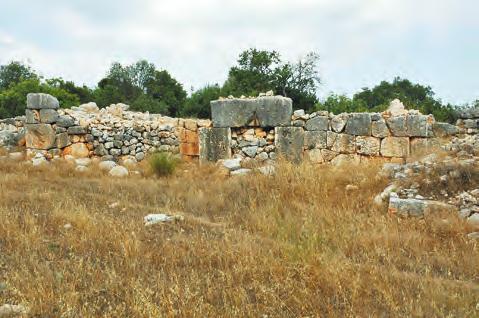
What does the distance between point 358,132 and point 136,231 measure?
5992mm

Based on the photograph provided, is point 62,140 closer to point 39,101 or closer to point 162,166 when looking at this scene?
point 39,101

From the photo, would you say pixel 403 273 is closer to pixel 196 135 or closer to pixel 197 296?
pixel 197 296

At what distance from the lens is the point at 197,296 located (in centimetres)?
316

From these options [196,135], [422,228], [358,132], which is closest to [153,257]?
[422,228]

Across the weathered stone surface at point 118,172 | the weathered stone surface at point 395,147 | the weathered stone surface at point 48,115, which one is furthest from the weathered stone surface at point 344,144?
the weathered stone surface at point 48,115

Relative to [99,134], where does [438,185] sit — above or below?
below

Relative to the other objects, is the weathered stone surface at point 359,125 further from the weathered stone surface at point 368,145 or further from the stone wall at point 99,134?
the stone wall at point 99,134

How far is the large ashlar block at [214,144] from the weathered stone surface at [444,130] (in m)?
Answer: 4.51

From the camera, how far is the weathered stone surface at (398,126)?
Answer: 8859 mm

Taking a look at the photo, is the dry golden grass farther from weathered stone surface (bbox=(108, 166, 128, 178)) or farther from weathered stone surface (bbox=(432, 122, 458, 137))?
weathered stone surface (bbox=(432, 122, 458, 137))

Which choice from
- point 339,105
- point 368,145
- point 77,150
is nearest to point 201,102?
point 339,105

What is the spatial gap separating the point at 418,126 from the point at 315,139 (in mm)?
2160

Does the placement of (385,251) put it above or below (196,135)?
below

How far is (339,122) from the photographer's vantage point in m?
9.41
